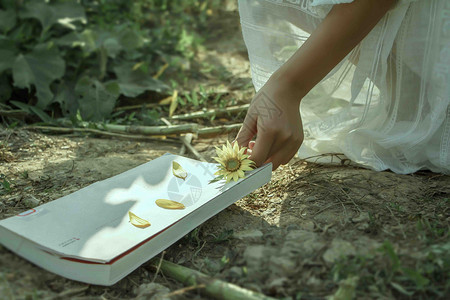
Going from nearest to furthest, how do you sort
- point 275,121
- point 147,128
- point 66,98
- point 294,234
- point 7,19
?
point 294,234 < point 275,121 < point 147,128 < point 66,98 < point 7,19

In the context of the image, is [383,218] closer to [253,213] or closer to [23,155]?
[253,213]

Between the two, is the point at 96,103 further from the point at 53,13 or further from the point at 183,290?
the point at 183,290

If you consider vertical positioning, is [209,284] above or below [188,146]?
above

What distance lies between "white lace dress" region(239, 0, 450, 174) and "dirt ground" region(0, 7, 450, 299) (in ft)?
0.29

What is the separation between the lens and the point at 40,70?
2262 mm

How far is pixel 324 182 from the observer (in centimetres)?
144

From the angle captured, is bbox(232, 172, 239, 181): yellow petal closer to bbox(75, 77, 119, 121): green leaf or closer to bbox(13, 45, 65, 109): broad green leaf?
bbox(75, 77, 119, 121): green leaf

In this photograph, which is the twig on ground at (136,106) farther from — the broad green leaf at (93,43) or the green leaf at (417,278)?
the green leaf at (417,278)

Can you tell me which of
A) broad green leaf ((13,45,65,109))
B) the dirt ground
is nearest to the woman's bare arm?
the dirt ground

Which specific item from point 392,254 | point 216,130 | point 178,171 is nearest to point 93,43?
point 216,130

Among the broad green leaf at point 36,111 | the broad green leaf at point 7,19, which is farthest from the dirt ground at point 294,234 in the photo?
the broad green leaf at point 7,19

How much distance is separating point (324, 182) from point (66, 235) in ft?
2.55

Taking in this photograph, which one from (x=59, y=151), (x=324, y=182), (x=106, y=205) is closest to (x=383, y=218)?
(x=324, y=182)

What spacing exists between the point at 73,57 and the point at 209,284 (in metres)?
1.96
